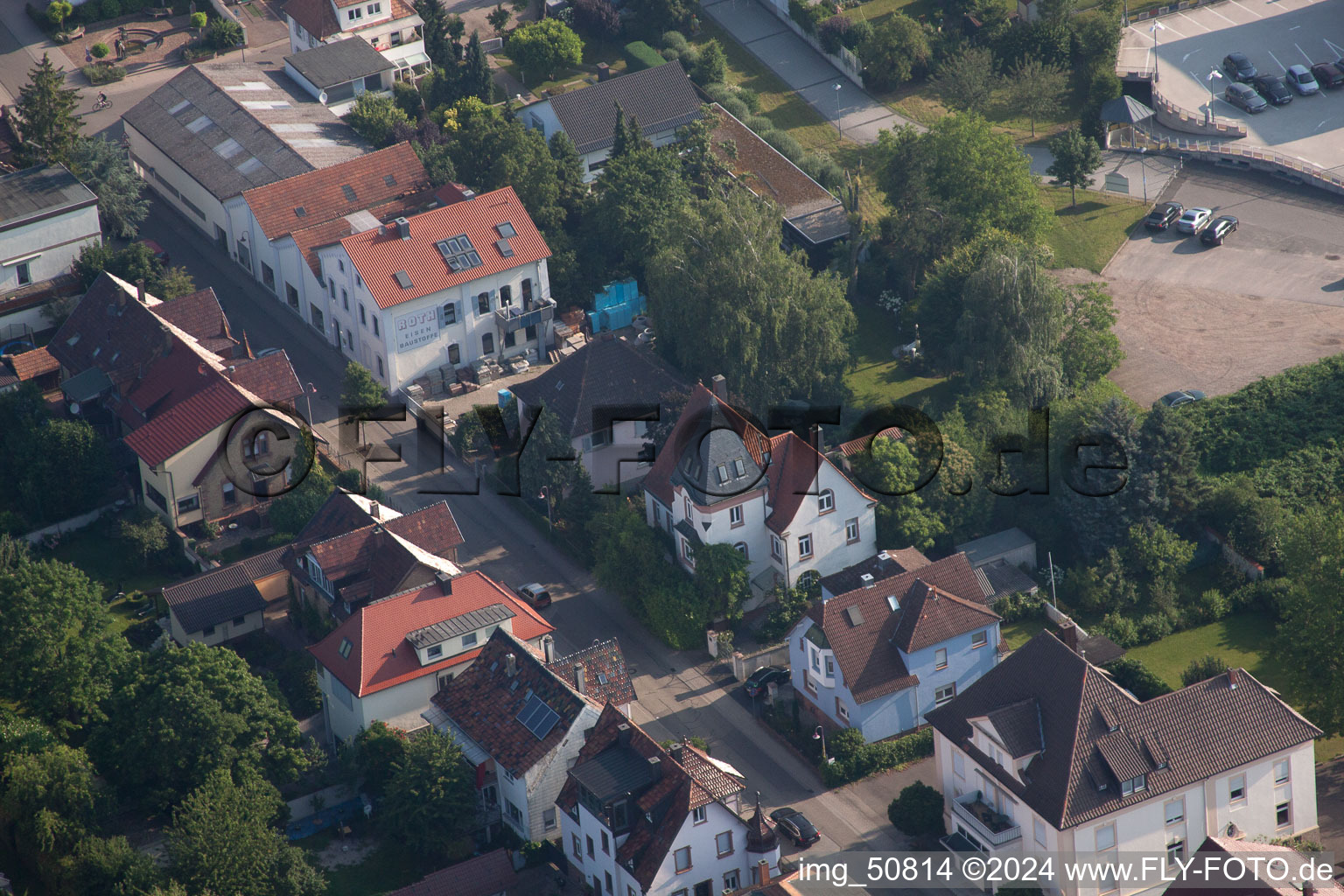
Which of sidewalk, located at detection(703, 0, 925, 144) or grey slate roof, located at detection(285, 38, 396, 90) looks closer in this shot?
grey slate roof, located at detection(285, 38, 396, 90)

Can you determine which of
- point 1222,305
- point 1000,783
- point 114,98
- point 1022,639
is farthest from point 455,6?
point 1000,783

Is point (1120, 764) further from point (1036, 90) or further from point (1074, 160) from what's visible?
point (1036, 90)

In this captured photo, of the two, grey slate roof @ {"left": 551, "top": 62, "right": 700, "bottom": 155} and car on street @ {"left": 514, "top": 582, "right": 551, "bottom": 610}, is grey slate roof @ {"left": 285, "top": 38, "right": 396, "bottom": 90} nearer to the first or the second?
grey slate roof @ {"left": 551, "top": 62, "right": 700, "bottom": 155}

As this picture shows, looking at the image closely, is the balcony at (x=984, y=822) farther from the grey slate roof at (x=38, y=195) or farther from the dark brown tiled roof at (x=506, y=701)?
the grey slate roof at (x=38, y=195)

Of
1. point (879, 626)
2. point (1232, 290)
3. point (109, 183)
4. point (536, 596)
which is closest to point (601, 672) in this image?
point (536, 596)

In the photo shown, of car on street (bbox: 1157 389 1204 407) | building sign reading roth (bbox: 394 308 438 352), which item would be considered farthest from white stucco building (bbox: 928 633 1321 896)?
building sign reading roth (bbox: 394 308 438 352)

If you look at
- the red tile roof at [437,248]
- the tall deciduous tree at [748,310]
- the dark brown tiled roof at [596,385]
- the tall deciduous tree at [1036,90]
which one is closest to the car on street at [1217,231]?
the tall deciduous tree at [1036,90]
